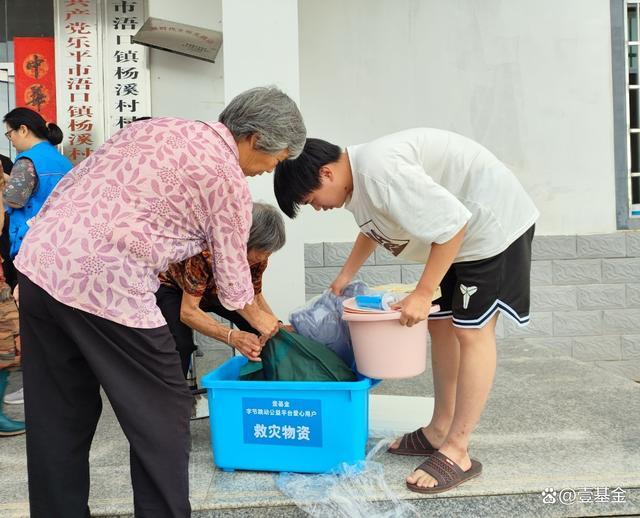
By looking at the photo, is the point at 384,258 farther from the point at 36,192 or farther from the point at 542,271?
the point at 36,192

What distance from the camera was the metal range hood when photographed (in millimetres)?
4707

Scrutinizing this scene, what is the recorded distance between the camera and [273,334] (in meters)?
2.30

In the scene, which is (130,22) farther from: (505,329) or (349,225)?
(505,329)

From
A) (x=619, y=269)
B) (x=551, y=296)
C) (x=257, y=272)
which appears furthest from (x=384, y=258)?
(x=257, y=272)

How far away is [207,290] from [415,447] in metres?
1.15

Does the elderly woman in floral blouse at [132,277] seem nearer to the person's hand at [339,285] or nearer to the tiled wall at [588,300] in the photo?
the person's hand at [339,285]

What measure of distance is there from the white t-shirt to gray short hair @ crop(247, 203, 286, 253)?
452 millimetres

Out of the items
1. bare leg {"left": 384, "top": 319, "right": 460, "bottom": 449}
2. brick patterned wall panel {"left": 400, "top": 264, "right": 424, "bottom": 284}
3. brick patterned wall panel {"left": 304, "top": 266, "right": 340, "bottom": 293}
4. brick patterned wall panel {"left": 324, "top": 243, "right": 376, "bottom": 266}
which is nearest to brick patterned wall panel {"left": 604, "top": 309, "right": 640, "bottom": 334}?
brick patterned wall panel {"left": 400, "top": 264, "right": 424, "bottom": 284}

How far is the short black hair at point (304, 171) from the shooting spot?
216cm

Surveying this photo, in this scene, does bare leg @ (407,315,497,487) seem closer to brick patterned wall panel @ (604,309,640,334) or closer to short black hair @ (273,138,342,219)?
short black hair @ (273,138,342,219)

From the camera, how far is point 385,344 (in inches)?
88.7

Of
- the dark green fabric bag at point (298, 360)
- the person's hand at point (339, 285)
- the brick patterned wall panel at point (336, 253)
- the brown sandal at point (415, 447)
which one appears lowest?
the brown sandal at point (415, 447)

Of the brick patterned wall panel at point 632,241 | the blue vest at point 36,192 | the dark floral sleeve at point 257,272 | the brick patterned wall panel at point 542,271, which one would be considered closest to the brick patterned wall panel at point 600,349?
the brick patterned wall panel at point 542,271

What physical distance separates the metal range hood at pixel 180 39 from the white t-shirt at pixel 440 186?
2.94m
